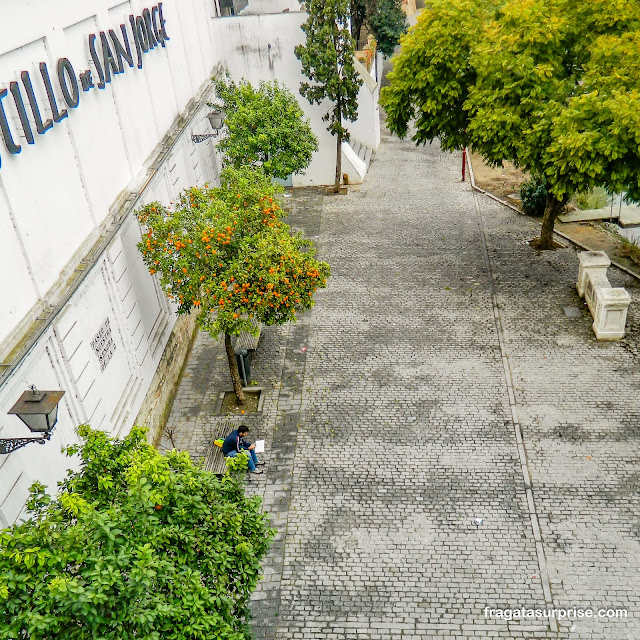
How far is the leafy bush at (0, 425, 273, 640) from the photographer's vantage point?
609cm

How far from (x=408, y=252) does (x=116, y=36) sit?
10946mm

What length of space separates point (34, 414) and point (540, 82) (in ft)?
47.2

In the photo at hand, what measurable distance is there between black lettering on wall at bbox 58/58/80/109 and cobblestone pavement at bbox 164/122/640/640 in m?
7.10

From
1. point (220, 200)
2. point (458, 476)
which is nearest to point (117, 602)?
point (458, 476)

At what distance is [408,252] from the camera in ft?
70.3

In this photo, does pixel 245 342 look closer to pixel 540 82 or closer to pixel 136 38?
pixel 136 38

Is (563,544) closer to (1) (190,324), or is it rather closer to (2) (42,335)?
(2) (42,335)

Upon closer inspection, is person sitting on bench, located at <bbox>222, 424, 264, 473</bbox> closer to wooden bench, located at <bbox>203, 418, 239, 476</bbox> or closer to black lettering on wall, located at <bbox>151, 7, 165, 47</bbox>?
wooden bench, located at <bbox>203, 418, 239, 476</bbox>

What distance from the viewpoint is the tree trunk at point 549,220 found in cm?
2003

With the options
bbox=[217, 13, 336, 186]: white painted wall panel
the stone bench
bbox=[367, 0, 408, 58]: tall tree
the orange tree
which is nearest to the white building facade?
the orange tree

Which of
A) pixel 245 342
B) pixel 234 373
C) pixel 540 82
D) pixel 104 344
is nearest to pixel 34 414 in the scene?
pixel 104 344

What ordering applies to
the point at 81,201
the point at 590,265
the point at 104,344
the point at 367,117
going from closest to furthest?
1. the point at 81,201
2. the point at 104,344
3. the point at 590,265
4. the point at 367,117

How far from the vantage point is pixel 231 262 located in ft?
44.1

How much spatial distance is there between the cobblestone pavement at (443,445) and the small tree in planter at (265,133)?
321 centimetres
